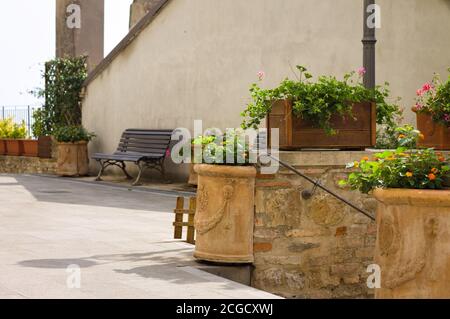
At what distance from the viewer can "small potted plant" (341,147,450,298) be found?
518 centimetres

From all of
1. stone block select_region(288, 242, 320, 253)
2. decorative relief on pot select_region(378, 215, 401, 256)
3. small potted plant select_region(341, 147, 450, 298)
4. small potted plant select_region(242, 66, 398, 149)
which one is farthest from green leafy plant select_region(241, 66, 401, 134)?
decorative relief on pot select_region(378, 215, 401, 256)

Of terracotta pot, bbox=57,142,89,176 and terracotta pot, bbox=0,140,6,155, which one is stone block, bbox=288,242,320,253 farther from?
terracotta pot, bbox=0,140,6,155

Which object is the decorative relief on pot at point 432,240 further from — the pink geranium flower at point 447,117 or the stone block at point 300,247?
the pink geranium flower at point 447,117

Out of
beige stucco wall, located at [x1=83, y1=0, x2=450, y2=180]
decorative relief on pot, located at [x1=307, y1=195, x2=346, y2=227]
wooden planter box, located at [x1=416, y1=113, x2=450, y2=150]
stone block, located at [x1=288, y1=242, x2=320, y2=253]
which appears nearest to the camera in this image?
stone block, located at [x1=288, y1=242, x2=320, y2=253]

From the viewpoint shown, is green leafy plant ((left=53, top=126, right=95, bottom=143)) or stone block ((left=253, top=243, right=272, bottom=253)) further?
green leafy plant ((left=53, top=126, right=95, bottom=143))

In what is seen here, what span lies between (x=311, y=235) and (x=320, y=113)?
1135 mm

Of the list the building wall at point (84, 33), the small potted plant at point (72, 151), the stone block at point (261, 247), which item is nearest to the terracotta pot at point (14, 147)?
the building wall at point (84, 33)

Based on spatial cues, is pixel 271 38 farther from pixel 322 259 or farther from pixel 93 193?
pixel 322 259

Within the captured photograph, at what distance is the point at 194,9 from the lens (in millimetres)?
15938

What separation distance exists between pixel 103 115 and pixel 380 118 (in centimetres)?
1151

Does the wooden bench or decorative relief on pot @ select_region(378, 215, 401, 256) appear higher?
the wooden bench

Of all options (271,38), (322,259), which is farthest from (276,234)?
(271,38)

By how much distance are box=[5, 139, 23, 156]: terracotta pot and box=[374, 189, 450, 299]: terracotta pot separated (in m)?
17.3
